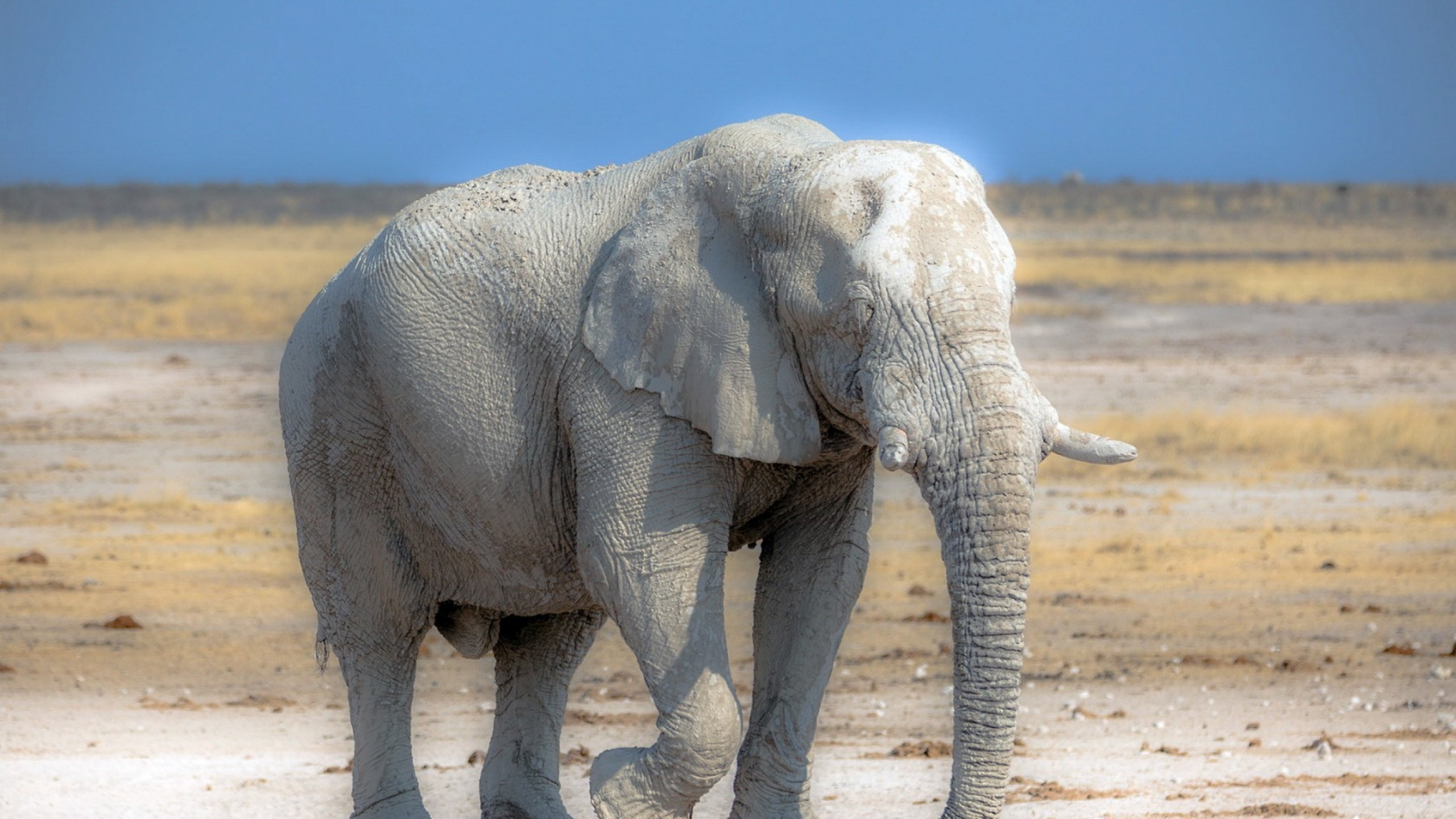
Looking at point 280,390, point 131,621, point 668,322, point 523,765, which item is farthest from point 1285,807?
point 131,621

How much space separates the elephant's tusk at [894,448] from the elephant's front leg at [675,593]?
814mm

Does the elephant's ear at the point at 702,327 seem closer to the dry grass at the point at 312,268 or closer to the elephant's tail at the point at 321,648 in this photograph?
the elephant's tail at the point at 321,648

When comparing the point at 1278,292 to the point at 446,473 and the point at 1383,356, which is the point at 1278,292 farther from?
the point at 446,473

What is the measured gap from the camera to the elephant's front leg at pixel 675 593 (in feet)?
18.6

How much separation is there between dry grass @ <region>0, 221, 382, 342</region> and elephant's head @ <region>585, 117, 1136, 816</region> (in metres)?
22.7

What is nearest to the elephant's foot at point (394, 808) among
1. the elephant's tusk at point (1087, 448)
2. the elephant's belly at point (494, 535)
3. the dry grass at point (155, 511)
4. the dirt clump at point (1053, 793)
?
the elephant's belly at point (494, 535)

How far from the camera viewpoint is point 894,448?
4961 mm

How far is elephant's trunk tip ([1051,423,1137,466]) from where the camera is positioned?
5137mm

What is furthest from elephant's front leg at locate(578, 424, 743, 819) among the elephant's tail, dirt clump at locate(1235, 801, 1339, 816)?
dirt clump at locate(1235, 801, 1339, 816)

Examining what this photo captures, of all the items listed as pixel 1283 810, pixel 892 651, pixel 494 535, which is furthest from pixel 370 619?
pixel 892 651

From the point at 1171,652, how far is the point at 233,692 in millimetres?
4899

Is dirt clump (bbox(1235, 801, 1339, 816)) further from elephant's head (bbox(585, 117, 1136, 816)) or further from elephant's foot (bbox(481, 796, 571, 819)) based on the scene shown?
elephant's head (bbox(585, 117, 1136, 816))

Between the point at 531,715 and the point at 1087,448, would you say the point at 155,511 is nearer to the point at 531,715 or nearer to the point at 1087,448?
the point at 531,715

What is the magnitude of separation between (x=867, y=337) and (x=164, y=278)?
36501 mm
